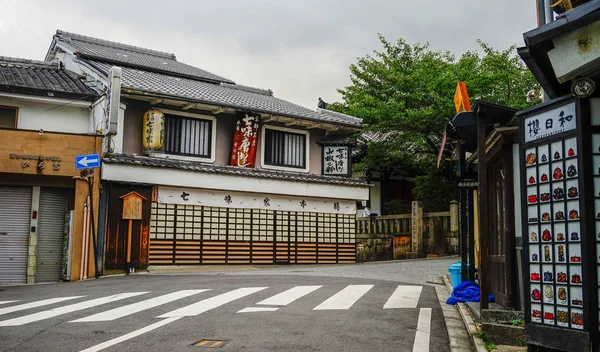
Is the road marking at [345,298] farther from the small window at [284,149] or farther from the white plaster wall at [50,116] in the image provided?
the white plaster wall at [50,116]

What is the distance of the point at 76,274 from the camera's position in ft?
61.9

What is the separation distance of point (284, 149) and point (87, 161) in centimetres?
924

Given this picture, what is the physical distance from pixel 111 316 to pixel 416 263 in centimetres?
1464

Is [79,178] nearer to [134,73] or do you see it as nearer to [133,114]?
[133,114]

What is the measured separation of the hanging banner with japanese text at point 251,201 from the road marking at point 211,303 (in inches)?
354

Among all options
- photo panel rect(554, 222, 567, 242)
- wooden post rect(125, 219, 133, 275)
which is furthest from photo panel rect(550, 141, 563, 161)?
wooden post rect(125, 219, 133, 275)

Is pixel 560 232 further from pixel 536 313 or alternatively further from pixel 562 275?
pixel 536 313

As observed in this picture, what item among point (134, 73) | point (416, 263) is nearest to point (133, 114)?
point (134, 73)

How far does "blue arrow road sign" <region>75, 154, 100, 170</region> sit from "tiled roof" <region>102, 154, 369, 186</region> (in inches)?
36.2

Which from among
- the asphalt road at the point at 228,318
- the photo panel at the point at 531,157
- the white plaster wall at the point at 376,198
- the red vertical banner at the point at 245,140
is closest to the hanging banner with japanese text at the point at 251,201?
the red vertical banner at the point at 245,140

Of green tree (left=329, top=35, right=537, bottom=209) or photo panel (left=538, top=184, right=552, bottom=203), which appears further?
green tree (left=329, top=35, right=537, bottom=209)

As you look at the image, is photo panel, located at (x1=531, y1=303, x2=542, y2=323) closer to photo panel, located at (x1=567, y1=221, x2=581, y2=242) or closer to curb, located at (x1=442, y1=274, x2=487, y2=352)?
curb, located at (x1=442, y1=274, x2=487, y2=352)

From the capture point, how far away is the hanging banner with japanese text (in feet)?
70.8

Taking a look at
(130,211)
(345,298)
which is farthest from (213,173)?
(345,298)
